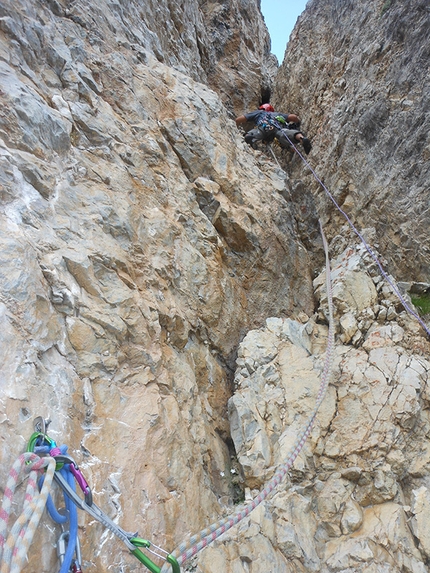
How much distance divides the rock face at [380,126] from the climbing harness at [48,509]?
21.4ft

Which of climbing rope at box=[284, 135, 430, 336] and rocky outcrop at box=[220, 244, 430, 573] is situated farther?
climbing rope at box=[284, 135, 430, 336]

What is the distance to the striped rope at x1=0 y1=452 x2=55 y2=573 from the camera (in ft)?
5.05

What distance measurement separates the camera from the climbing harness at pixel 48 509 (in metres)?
1.57

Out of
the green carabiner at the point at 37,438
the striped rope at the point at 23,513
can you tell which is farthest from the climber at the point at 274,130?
the striped rope at the point at 23,513

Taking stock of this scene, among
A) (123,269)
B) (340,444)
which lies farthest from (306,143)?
(340,444)

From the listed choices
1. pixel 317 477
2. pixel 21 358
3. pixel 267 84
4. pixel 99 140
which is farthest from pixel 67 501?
pixel 267 84

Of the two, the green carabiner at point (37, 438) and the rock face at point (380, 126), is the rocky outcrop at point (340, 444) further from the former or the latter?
the rock face at point (380, 126)

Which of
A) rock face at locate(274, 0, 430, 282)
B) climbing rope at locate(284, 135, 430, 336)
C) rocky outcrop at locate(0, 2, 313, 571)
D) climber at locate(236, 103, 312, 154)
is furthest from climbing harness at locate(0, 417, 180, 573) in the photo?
climber at locate(236, 103, 312, 154)

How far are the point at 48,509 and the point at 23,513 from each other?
32 centimetres

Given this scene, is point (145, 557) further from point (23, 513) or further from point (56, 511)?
point (23, 513)

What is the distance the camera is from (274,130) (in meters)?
9.81

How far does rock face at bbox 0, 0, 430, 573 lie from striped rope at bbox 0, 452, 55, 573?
0.43 ft

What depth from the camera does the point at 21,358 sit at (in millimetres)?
2322

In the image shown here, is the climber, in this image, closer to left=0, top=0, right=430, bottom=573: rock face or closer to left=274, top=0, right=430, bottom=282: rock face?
left=274, top=0, right=430, bottom=282: rock face
